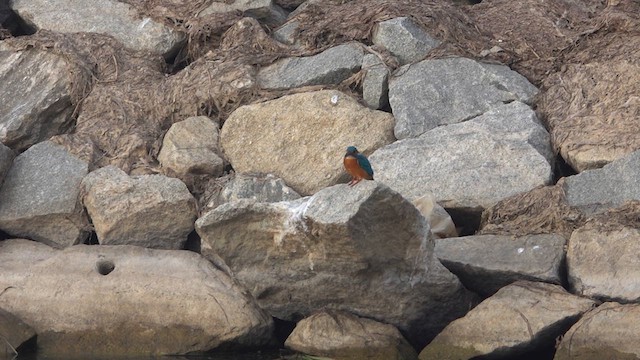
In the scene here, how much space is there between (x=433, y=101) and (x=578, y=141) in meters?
1.43

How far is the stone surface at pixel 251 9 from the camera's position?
1285 centimetres

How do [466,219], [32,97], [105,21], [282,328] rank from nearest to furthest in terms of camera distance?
[282,328] → [466,219] → [32,97] → [105,21]

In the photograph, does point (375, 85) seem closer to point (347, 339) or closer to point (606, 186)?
point (606, 186)

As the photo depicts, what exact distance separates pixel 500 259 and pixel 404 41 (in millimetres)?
3082

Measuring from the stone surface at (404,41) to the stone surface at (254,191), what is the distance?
184cm

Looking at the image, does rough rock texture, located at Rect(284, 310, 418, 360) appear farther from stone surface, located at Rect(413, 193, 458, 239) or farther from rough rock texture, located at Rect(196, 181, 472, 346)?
stone surface, located at Rect(413, 193, 458, 239)

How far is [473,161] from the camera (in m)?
10.7

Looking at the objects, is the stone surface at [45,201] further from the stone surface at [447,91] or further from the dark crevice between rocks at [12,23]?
the stone surface at [447,91]

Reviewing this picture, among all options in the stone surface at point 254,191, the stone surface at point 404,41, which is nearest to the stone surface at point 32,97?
the stone surface at point 254,191

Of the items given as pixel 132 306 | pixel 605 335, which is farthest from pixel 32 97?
pixel 605 335

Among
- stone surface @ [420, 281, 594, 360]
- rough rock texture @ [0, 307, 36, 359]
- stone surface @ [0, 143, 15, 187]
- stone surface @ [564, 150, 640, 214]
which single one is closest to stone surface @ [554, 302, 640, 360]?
stone surface @ [420, 281, 594, 360]

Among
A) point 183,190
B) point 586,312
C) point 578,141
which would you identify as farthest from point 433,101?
point 586,312

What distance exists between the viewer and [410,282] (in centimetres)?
927

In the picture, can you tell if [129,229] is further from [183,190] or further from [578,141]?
[578,141]
